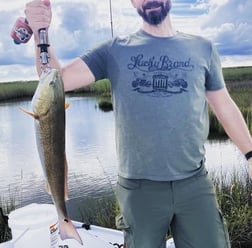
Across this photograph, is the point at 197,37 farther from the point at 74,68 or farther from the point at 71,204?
the point at 71,204

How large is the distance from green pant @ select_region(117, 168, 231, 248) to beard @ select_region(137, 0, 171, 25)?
0.66m

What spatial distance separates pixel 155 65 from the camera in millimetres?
1878

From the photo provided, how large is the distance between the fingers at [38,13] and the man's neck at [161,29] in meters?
0.51

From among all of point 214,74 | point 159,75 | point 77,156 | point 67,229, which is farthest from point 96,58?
point 77,156

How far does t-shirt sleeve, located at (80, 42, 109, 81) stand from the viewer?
191 cm

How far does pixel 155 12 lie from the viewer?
1906 millimetres

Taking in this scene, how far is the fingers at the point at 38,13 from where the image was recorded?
1.56 m

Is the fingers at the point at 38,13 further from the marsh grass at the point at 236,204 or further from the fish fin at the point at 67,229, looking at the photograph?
the marsh grass at the point at 236,204

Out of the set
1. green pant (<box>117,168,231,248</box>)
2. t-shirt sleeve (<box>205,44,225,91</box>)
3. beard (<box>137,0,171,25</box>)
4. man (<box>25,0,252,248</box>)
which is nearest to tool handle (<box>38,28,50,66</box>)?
man (<box>25,0,252,248</box>)

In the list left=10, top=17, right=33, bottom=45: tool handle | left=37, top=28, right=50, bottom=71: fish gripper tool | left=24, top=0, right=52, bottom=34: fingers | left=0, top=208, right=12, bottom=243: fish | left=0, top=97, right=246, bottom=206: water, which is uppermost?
left=24, top=0, right=52, bottom=34: fingers

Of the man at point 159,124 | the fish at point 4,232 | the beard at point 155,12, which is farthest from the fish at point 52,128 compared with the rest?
the fish at point 4,232

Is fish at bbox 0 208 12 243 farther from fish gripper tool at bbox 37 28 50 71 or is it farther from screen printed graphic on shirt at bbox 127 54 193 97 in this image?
fish gripper tool at bbox 37 28 50 71

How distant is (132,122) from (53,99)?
46 centimetres

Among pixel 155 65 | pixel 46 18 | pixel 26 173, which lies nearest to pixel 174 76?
pixel 155 65
